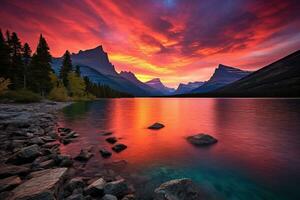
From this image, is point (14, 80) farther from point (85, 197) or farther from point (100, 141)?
point (85, 197)

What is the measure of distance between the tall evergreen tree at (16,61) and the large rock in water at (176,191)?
6595cm

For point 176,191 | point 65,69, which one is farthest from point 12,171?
point 65,69

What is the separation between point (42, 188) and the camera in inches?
237

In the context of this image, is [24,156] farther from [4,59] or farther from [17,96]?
[4,59]

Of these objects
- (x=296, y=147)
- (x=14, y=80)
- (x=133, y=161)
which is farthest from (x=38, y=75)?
(x=296, y=147)

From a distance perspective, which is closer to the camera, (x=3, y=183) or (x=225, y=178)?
(x=3, y=183)

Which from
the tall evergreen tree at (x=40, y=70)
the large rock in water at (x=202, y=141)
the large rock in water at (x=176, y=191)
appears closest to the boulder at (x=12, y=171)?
the large rock in water at (x=176, y=191)

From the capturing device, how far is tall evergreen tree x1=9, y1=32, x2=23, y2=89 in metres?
54.4

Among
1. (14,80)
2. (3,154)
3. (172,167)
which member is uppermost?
(14,80)

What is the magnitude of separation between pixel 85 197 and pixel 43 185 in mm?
1755

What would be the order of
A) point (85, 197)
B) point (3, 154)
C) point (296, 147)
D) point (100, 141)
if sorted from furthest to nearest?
point (100, 141), point (296, 147), point (3, 154), point (85, 197)

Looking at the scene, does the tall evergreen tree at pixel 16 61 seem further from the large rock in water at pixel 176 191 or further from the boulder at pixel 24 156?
the large rock in water at pixel 176 191

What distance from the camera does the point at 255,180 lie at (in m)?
9.78

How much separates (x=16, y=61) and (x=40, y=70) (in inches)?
297
